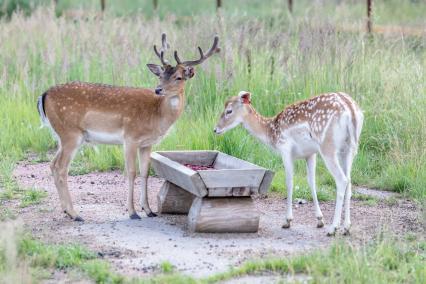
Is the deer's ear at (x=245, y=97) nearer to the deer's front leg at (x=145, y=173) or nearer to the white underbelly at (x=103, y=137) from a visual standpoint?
the deer's front leg at (x=145, y=173)

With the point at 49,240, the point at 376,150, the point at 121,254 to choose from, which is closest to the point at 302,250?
the point at 121,254

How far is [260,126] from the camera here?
29.2ft

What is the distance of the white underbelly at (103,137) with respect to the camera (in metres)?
8.83

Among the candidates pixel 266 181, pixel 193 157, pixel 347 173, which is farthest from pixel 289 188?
pixel 193 157

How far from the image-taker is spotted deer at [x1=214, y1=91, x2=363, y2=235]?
805cm

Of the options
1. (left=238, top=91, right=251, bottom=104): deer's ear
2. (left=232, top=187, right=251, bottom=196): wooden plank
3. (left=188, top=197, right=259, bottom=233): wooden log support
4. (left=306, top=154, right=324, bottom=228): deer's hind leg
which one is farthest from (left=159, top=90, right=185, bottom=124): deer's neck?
(left=306, top=154, right=324, bottom=228): deer's hind leg

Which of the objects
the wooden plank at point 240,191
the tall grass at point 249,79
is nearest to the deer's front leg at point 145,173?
the wooden plank at point 240,191

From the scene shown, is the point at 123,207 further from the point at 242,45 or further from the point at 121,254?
the point at 242,45

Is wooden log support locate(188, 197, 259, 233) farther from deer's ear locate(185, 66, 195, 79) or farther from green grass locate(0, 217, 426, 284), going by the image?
deer's ear locate(185, 66, 195, 79)

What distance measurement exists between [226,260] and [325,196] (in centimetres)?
262

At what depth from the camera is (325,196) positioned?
9641 millimetres

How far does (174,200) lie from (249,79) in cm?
364

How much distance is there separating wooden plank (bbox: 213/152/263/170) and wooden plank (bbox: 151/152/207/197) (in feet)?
1.79

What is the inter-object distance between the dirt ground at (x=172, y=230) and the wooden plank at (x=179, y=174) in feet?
1.26
